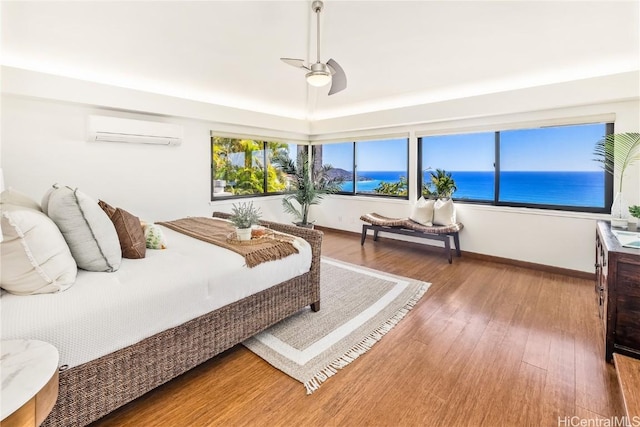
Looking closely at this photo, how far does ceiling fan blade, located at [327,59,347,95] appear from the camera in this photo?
278cm

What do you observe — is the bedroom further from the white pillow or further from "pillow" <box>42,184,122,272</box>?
"pillow" <box>42,184,122,272</box>

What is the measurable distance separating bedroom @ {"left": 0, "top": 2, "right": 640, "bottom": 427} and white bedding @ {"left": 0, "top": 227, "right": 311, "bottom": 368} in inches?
82.8

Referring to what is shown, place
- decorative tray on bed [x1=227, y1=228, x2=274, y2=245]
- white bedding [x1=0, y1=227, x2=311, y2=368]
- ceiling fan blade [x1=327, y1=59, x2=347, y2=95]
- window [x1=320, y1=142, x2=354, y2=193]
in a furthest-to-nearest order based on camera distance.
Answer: window [x1=320, y1=142, x2=354, y2=193], ceiling fan blade [x1=327, y1=59, x2=347, y2=95], decorative tray on bed [x1=227, y1=228, x2=274, y2=245], white bedding [x1=0, y1=227, x2=311, y2=368]

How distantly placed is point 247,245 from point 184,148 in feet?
9.13

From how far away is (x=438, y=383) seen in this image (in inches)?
72.8

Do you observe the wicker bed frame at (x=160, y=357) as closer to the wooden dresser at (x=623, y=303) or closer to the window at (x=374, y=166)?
the wooden dresser at (x=623, y=303)

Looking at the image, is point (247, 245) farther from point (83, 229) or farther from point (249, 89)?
point (249, 89)

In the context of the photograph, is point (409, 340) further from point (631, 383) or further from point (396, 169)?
point (396, 169)

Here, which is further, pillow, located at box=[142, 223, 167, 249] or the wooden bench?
the wooden bench

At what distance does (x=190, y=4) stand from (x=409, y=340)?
3182 mm

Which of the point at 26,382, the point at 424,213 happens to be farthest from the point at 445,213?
the point at 26,382

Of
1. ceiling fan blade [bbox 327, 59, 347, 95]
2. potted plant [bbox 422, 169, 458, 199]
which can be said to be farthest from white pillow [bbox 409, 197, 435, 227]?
ceiling fan blade [bbox 327, 59, 347, 95]

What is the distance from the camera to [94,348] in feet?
4.59

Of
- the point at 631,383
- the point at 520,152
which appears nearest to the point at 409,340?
the point at 631,383
